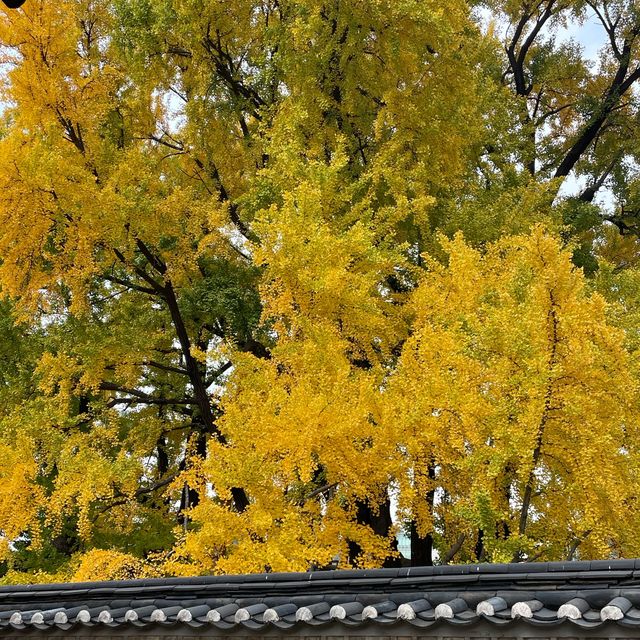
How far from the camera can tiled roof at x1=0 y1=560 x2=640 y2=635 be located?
3.56 metres

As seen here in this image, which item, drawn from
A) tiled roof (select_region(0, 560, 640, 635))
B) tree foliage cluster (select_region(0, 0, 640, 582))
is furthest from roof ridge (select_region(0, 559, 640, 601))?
tree foliage cluster (select_region(0, 0, 640, 582))

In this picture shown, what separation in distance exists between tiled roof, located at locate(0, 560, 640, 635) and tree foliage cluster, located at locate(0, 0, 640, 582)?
6.98 ft

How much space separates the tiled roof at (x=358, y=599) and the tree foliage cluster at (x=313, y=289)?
213 cm

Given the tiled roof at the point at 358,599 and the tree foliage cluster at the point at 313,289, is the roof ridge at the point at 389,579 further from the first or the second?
the tree foliage cluster at the point at 313,289

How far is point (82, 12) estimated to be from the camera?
41.8 feet

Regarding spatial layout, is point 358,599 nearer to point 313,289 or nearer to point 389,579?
point 389,579

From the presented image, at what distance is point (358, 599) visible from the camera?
4164 millimetres

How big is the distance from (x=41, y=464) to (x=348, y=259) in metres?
6.62

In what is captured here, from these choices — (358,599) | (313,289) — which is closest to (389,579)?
(358,599)

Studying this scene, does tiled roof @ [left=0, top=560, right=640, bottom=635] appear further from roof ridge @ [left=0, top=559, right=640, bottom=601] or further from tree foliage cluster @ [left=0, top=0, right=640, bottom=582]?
tree foliage cluster @ [left=0, top=0, right=640, bottom=582]

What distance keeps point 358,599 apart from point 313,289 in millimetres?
4589

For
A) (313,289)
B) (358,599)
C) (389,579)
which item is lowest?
(358,599)

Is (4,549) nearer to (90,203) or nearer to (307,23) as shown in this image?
(90,203)

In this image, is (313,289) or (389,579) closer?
(389,579)
